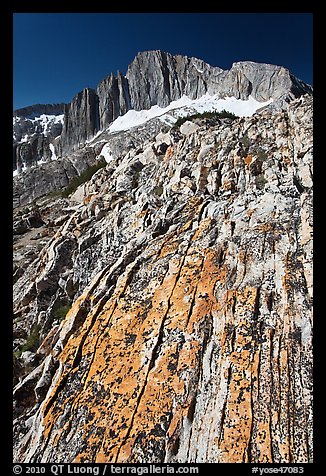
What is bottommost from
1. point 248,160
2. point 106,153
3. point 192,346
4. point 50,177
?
point 192,346

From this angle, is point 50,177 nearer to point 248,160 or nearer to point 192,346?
point 248,160

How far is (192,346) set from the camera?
10398 mm

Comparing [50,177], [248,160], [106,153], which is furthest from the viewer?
[106,153]

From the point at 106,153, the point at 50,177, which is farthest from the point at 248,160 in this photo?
the point at 50,177

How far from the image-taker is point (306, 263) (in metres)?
11.2

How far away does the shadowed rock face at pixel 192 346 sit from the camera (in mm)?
8609

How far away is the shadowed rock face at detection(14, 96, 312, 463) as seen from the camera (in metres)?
8.61

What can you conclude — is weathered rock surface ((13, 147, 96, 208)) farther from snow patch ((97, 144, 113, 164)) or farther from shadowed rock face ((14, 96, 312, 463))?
shadowed rock face ((14, 96, 312, 463))

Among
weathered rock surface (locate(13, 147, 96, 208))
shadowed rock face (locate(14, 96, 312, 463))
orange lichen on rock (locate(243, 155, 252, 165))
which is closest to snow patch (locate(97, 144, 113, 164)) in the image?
weathered rock surface (locate(13, 147, 96, 208))

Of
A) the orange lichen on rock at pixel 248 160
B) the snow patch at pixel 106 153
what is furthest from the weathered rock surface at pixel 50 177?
the orange lichen on rock at pixel 248 160
